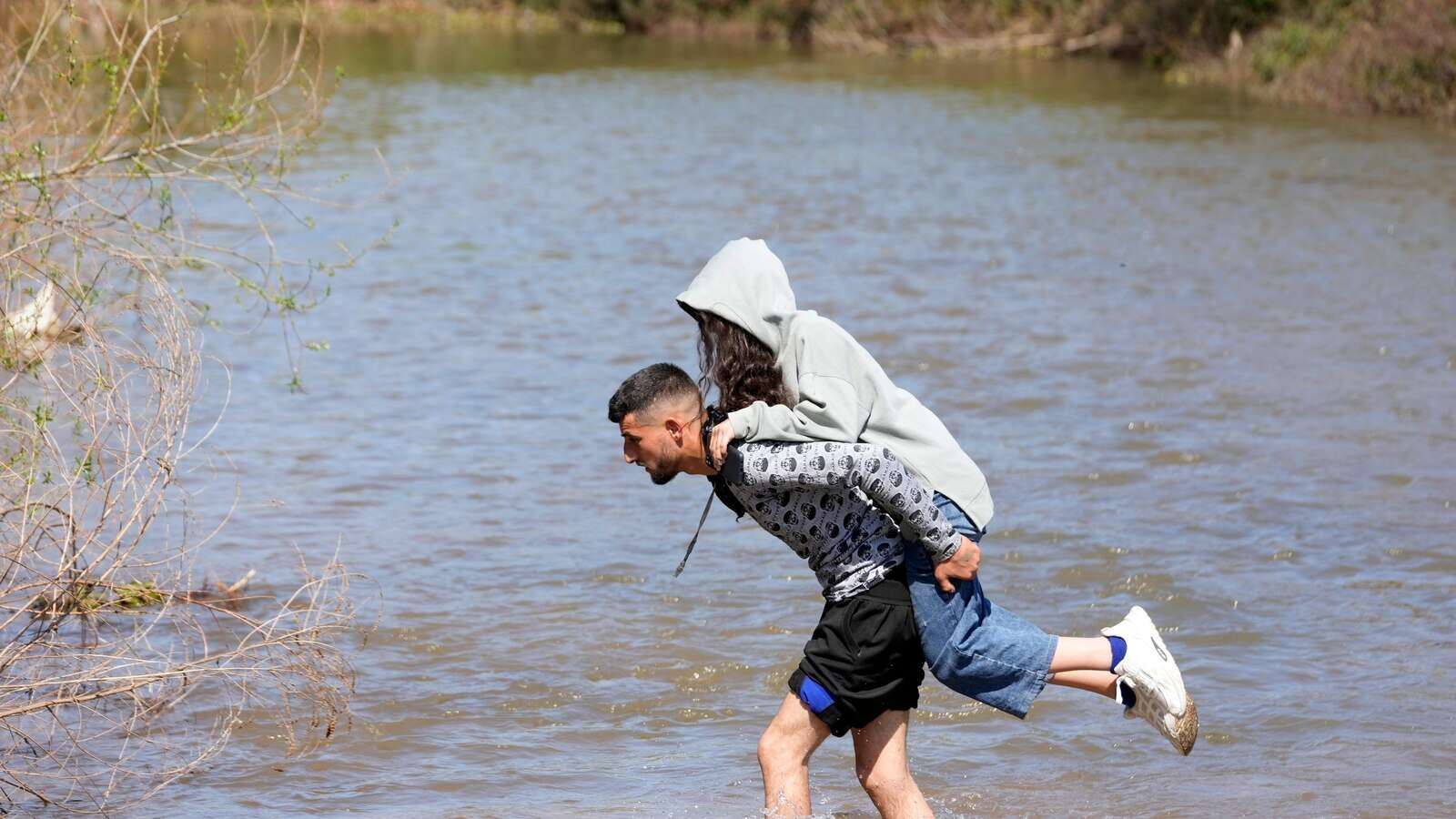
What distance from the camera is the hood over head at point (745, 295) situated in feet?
13.1

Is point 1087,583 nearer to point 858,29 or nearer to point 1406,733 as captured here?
point 1406,733

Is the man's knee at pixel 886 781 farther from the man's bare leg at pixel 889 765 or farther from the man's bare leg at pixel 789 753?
the man's bare leg at pixel 789 753

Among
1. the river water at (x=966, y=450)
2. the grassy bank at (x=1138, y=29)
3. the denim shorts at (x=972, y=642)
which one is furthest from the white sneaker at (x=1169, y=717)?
the grassy bank at (x=1138, y=29)

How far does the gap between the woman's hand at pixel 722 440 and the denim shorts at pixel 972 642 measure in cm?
51

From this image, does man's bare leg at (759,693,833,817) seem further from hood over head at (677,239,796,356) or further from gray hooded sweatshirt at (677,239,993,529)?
hood over head at (677,239,796,356)

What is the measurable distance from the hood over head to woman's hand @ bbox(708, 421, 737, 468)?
0.23 m

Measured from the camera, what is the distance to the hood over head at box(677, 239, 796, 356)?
13.1 feet

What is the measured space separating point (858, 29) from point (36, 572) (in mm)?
38620

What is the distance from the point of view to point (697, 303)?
4.00 meters

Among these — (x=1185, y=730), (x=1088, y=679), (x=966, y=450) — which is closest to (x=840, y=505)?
(x=1088, y=679)

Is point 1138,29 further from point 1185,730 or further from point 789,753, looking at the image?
point 789,753

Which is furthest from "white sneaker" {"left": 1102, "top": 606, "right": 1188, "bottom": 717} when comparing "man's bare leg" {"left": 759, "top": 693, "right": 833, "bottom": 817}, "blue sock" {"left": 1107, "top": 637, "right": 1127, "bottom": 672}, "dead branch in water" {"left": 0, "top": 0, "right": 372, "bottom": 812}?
"dead branch in water" {"left": 0, "top": 0, "right": 372, "bottom": 812}

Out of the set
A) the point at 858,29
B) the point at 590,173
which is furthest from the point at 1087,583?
the point at 858,29

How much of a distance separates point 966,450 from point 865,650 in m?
5.27
